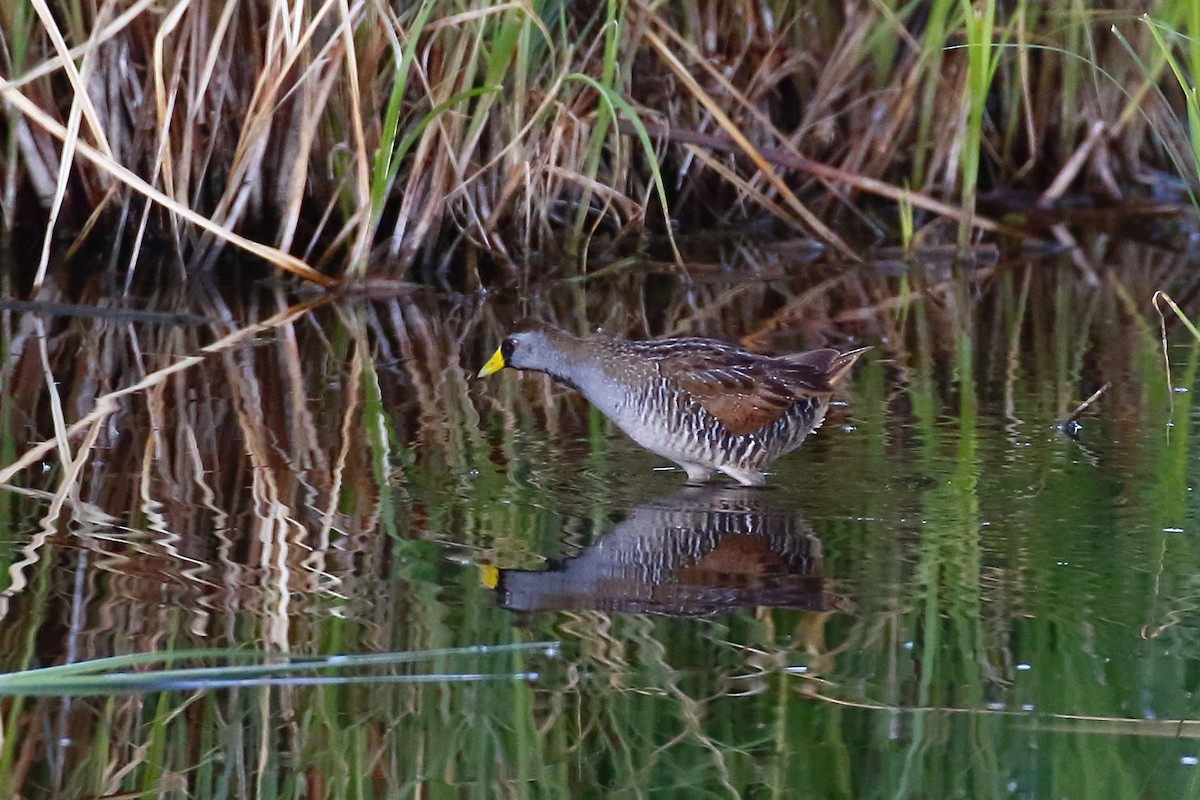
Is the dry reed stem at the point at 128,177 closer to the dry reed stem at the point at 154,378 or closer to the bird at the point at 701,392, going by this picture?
the dry reed stem at the point at 154,378

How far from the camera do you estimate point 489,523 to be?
11.5 ft

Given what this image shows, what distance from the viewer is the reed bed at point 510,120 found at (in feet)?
17.9

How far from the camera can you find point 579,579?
3164 millimetres

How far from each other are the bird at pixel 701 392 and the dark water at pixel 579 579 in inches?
3.7

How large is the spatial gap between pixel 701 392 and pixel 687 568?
73 centimetres

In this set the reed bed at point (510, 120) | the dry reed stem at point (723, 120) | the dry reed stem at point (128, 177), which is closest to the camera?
the dry reed stem at point (128, 177)

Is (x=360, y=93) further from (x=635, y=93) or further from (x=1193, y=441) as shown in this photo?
(x=1193, y=441)

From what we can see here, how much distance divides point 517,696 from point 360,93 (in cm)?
348

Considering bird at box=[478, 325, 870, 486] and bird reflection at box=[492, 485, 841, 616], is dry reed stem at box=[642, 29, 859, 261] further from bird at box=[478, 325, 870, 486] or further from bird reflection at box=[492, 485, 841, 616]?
bird reflection at box=[492, 485, 841, 616]

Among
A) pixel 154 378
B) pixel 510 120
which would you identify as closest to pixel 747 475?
pixel 154 378

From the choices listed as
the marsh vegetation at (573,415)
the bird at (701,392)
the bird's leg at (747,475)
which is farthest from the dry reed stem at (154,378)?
the bird's leg at (747,475)

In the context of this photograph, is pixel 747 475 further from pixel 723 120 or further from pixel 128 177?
pixel 723 120

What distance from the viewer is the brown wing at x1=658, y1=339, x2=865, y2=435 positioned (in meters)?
3.81

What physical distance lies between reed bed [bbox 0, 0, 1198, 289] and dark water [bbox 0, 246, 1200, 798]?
2.55 ft
